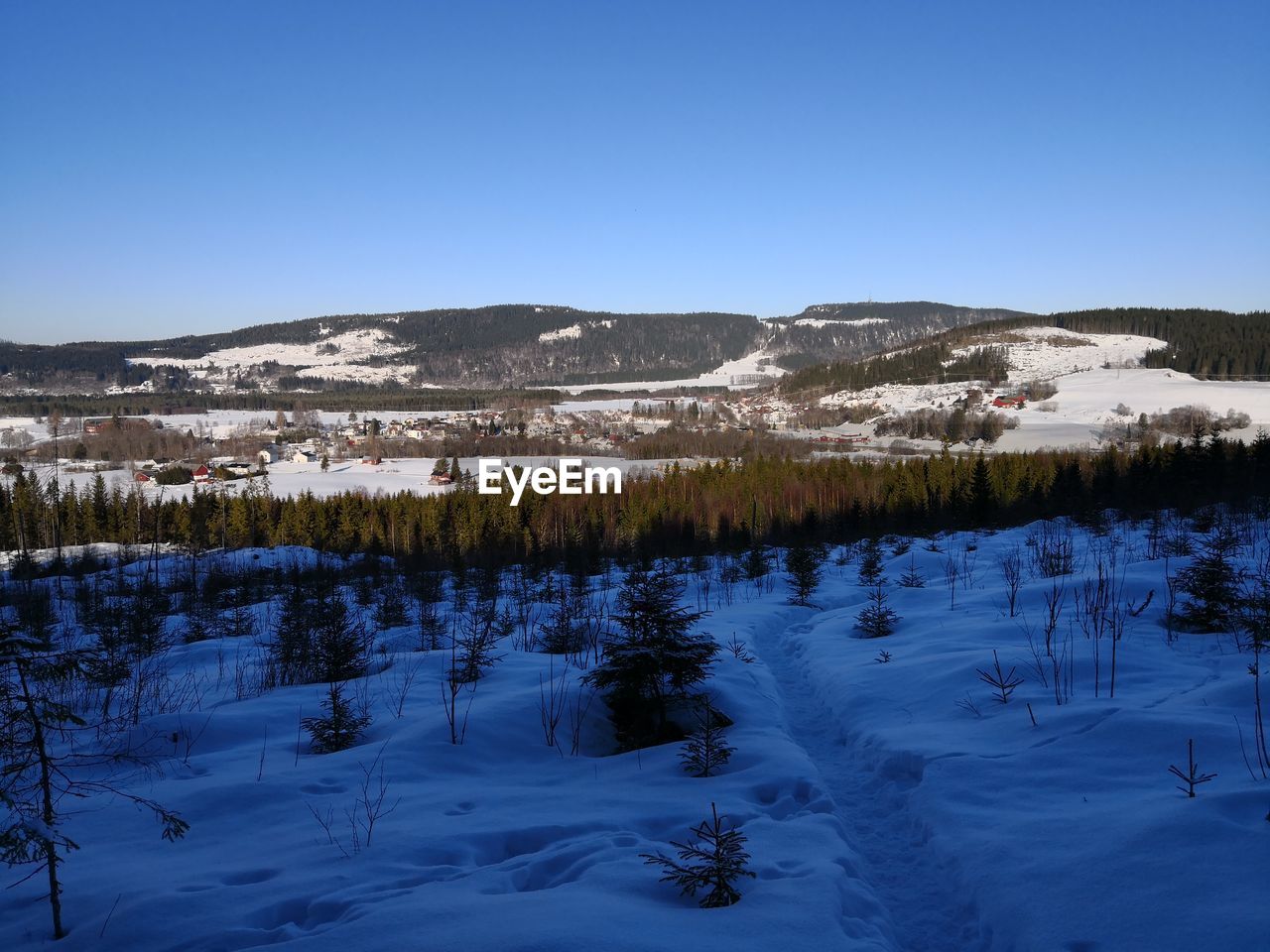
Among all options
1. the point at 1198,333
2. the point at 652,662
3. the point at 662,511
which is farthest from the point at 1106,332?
the point at 652,662

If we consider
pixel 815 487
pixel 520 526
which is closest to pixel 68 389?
pixel 520 526

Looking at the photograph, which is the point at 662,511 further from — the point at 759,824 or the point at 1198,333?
the point at 1198,333

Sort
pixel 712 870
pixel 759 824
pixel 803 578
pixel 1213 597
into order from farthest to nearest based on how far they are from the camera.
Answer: pixel 803 578
pixel 1213 597
pixel 759 824
pixel 712 870

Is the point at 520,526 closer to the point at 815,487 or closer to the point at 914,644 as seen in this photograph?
the point at 815,487

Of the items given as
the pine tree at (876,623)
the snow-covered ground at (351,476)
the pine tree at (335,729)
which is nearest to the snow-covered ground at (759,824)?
the pine tree at (335,729)

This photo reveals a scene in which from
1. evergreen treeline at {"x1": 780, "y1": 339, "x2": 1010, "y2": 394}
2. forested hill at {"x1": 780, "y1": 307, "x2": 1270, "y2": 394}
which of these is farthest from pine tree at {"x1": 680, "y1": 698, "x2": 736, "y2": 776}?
evergreen treeline at {"x1": 780, "y1": 339, "x2": 1010, "y2": 394}
